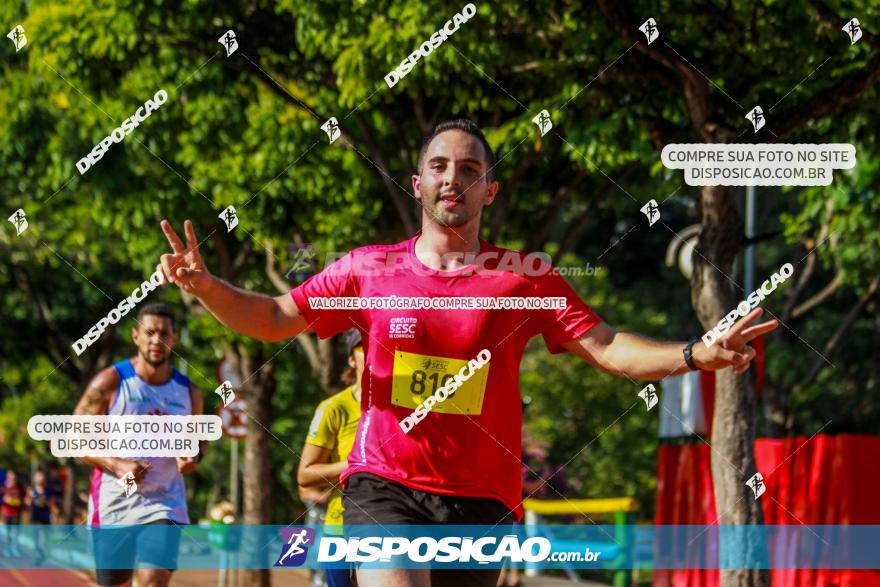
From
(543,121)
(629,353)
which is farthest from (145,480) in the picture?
(543,121)

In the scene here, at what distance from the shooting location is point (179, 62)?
15812mm

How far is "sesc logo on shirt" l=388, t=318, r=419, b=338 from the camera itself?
203 inches

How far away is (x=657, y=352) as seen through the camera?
5.08 m

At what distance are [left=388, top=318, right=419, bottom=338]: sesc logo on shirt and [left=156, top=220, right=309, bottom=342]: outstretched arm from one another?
306 mm

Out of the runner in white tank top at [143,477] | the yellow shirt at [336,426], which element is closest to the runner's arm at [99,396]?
the runner in white tank top at [143,477]

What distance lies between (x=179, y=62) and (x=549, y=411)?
1568cm

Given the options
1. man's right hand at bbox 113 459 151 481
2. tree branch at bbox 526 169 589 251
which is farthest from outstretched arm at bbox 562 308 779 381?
tree branch at bbox 526 169 589 251

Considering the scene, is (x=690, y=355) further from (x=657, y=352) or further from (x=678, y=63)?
(x=678, y=63)

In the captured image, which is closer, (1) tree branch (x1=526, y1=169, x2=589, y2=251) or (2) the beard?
(2) the beard

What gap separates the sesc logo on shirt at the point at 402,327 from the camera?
5.16 metres

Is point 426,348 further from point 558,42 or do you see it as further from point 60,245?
point 60,245

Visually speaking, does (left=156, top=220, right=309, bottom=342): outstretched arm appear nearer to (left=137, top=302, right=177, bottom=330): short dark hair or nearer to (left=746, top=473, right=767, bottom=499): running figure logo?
(left=137, top=302, right=177, bottom=330): short dark hair

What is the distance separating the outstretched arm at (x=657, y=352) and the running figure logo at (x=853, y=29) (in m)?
5.56

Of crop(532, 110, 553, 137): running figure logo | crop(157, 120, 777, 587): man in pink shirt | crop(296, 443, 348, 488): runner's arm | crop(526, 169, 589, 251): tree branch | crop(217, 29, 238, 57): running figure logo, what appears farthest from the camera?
crop(526, 169, 589, 251): tree branch
